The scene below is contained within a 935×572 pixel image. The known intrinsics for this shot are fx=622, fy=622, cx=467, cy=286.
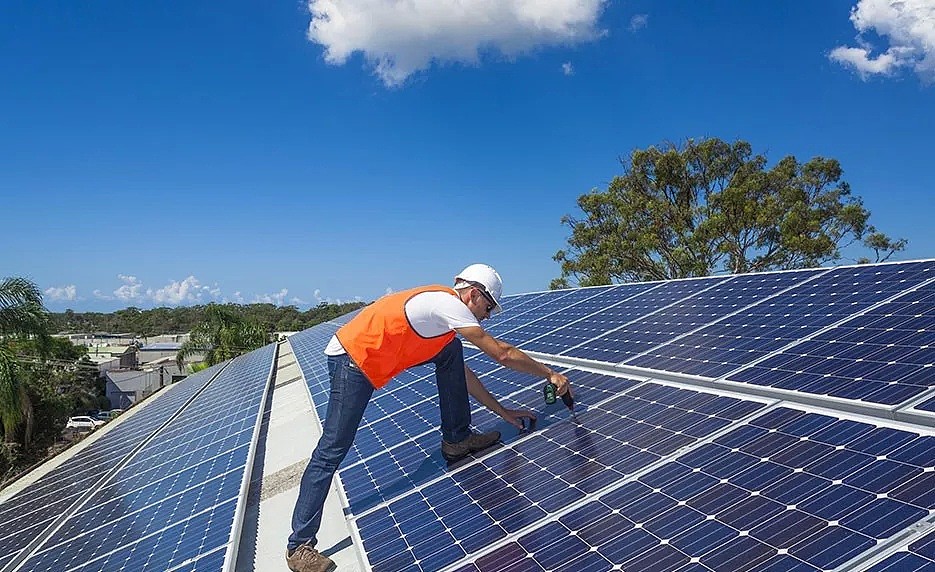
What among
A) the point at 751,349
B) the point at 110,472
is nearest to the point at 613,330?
the point at 751,349

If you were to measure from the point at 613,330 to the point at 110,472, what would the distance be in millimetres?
10041

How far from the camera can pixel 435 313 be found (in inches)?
208

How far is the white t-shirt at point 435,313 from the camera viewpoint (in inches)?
206

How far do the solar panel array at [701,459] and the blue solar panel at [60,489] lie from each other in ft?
19.4

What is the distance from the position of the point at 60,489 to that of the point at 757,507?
13641 mm

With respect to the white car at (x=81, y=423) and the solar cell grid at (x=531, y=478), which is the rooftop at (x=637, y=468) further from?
the white car at (x=81, y=423)

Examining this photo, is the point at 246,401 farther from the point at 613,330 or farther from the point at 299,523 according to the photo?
the point at 299,523

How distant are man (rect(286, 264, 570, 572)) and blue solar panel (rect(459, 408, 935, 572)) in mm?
1540

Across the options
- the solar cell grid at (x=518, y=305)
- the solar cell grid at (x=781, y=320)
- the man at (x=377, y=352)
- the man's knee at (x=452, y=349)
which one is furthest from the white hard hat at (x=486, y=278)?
the solar cell grid at (x=518, y=305)

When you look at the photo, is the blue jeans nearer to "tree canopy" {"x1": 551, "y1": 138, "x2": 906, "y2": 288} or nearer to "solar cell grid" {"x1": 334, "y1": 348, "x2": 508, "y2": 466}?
"solar cell grid" {"x1": 334, "y1": 348, "x2": 508, "y2": 466}

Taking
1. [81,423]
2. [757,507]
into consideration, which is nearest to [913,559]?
[757,507]

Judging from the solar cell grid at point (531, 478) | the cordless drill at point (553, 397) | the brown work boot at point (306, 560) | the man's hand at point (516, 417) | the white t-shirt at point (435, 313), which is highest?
the white t-shirt at point (435, 313)

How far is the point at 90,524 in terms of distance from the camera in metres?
8.94

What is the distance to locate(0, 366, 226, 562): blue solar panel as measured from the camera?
9.94 metres
